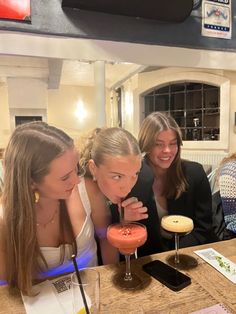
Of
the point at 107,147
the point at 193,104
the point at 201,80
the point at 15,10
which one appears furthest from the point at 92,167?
the point at 193,104

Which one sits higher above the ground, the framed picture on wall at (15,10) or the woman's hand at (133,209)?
the framed picture on wall at (15,10)

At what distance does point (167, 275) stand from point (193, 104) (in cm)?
299

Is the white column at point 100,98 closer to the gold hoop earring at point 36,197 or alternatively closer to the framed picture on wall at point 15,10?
the framed picture on wall at point 15,10

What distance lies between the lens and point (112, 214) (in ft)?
4.38

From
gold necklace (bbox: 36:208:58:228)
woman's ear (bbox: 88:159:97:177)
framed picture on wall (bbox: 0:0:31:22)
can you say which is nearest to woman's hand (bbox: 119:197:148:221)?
woman's ear (bbox: 88:159:97:177)

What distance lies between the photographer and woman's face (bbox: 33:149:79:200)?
1.10 meters

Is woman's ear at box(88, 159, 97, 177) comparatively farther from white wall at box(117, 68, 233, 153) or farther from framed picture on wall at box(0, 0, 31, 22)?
framed picture on wall at box(0, 0, 31, 22)

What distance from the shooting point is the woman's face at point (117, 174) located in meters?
1.13

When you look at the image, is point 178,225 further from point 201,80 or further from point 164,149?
point 201,80

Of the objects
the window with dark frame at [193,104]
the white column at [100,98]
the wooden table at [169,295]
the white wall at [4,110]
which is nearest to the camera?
the wooden table at [169,295]

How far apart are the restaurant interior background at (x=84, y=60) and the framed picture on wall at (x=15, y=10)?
3 cm

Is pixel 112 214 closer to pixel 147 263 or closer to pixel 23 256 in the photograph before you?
pixel 147 263

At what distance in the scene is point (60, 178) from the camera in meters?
1.12

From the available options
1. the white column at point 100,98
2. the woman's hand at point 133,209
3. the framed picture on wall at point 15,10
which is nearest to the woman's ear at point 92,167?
the woman's hand at point 133,209
